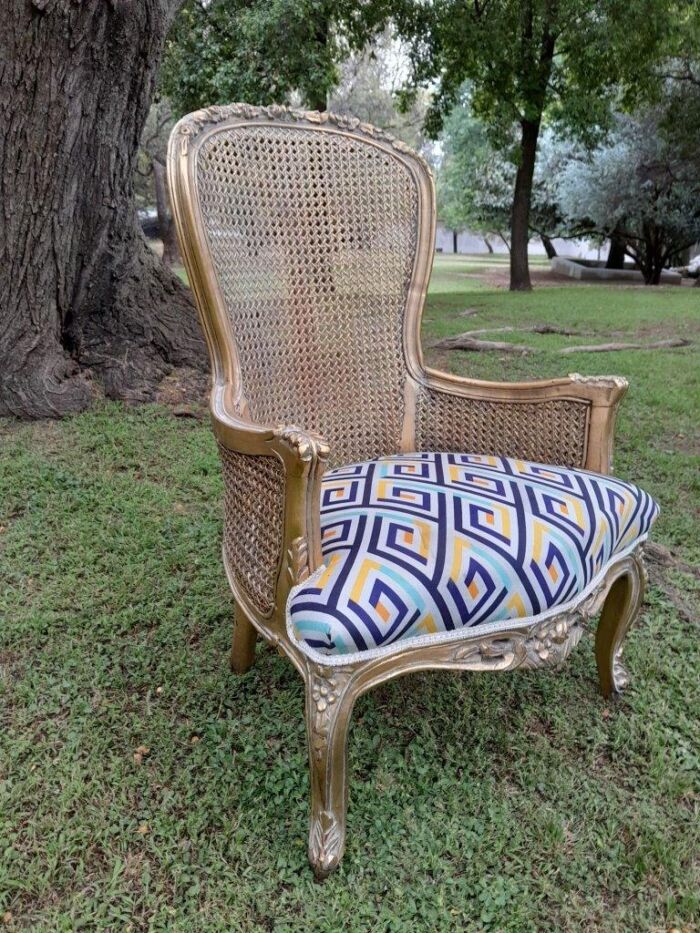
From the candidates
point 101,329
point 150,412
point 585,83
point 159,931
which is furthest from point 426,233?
point 585,83

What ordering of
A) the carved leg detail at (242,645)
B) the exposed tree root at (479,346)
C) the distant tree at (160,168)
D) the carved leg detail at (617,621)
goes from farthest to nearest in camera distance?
the distant tree at (160,168) → the exposed tree root at (479,346) → the carved leg detail at (242,645) → the carved leg detail at (617,621)

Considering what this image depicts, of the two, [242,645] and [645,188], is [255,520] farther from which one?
[645,188]

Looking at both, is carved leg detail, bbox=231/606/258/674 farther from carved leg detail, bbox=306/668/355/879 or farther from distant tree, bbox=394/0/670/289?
distant tree, bbox=394/0/670/289

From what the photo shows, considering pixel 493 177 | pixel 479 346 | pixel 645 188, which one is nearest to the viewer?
pixel 479 346

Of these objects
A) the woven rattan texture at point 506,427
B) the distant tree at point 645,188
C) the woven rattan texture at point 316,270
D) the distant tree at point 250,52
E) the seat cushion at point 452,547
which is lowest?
the seat cushion at point 452,547

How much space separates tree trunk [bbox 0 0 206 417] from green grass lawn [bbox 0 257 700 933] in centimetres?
123

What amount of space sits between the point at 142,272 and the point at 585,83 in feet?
29.4

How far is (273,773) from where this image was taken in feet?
5.27

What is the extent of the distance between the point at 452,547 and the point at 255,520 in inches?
15.3

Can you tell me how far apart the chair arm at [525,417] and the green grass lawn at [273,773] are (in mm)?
628

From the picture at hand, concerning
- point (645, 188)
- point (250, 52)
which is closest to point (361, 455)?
point (250, 52)

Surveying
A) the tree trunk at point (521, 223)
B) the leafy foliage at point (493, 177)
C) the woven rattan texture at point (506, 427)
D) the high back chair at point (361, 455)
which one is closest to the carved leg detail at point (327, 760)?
the high back chair at point (361, 455)

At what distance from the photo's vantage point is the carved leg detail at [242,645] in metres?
1.86

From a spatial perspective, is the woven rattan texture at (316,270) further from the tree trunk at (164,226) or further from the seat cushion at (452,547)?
the tree trunk at (164,226)
